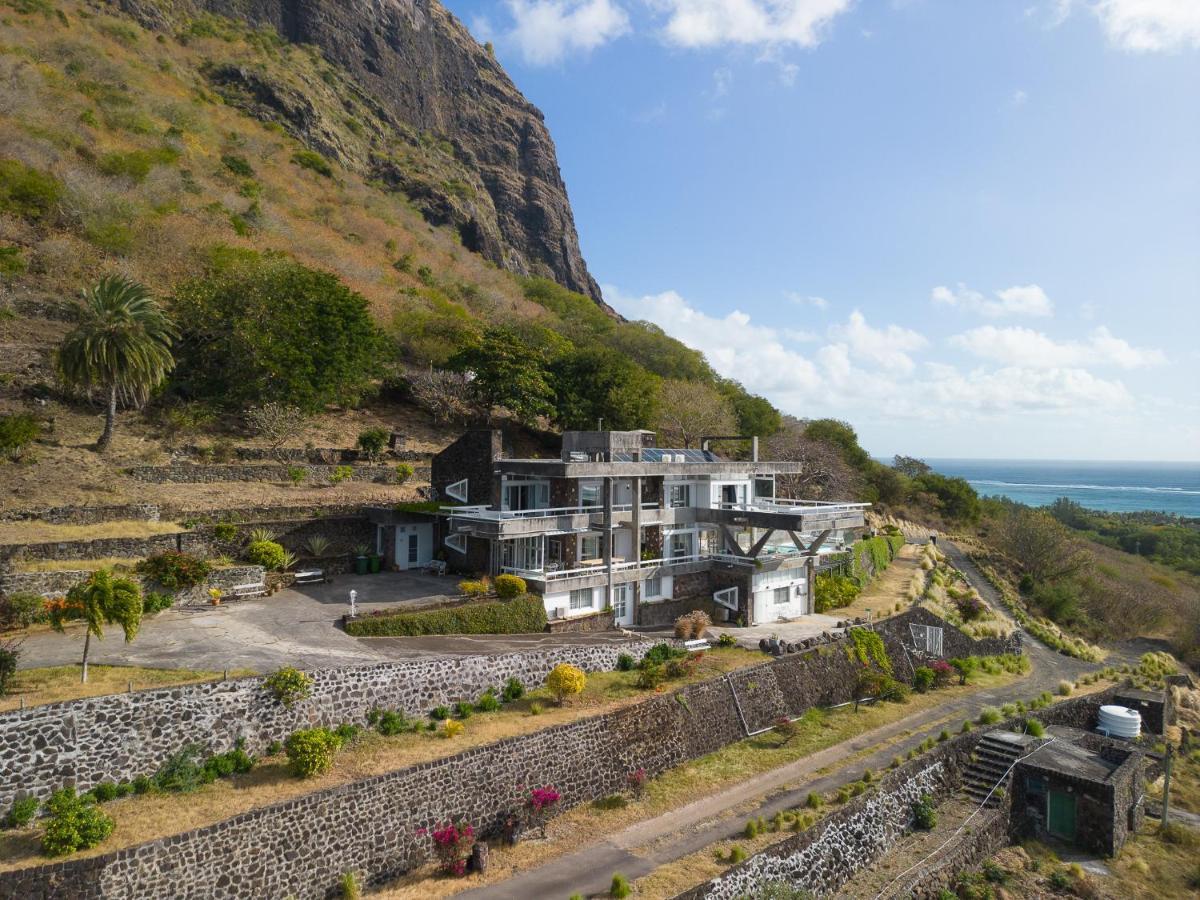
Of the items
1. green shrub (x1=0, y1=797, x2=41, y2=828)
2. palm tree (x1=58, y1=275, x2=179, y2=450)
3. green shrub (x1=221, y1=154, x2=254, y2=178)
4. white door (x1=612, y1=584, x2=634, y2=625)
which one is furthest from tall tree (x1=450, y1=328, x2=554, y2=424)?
green shrub (x1=221, y1=154, x2=254, y2=178)

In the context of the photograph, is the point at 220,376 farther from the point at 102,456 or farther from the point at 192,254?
the point at 192,254

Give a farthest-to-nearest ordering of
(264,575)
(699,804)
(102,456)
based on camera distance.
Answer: (102,456), (264,575), (699,804)

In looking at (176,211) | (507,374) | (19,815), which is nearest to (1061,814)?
(19,815)

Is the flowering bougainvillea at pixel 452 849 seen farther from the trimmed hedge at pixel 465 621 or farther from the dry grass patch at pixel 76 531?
the dry grass patch at pixel 76 531

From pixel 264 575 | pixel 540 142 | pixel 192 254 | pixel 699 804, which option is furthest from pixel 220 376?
pixel 540 142

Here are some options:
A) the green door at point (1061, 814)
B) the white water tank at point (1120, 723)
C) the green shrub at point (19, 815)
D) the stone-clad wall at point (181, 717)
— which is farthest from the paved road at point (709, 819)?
the green shrub at point (19, 815)
